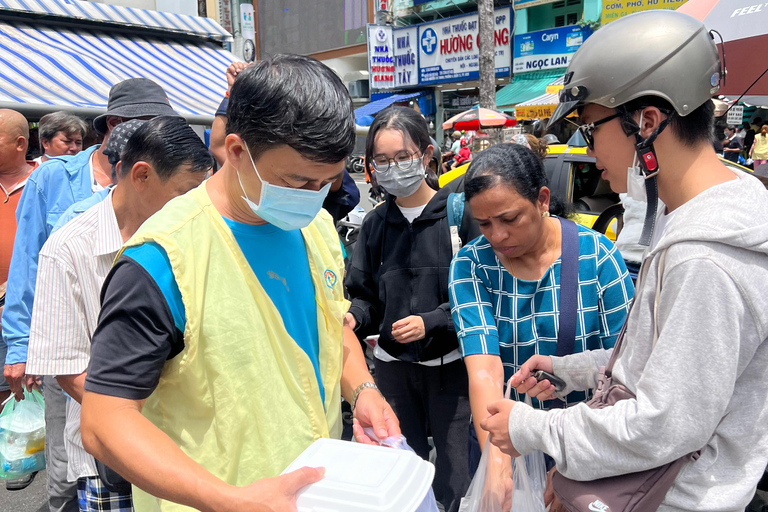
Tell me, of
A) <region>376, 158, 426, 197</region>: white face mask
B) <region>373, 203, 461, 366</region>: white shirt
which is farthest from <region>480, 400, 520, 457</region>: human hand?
<region>376, 158, 426, 197</region>: white face mask

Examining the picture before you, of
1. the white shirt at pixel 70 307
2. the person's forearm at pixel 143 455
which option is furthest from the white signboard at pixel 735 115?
the person's forearm at pixel 143 455

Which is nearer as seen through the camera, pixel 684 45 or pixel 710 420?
pixel 710 420

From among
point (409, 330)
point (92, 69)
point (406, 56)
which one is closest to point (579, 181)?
point (409, 330)

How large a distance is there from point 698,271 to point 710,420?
0.30 metres

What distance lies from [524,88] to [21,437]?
2228 centimetres

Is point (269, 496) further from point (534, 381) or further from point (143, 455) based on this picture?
point (534, 381)

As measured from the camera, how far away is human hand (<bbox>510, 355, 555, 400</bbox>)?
1.75 m

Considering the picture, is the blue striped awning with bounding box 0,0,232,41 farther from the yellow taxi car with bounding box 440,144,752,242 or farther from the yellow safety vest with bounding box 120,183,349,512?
the yellow safety vest with bounding box 120,183,349,512

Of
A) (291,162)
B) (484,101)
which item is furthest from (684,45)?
(484,101)

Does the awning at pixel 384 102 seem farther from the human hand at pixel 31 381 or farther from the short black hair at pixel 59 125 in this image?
the human hand at pixel 31 381

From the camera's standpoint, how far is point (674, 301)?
1.12 metres

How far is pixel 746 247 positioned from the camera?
107 centimetres

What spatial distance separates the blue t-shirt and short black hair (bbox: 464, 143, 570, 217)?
82 cm

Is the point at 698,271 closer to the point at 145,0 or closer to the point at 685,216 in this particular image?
the point at 685,216
